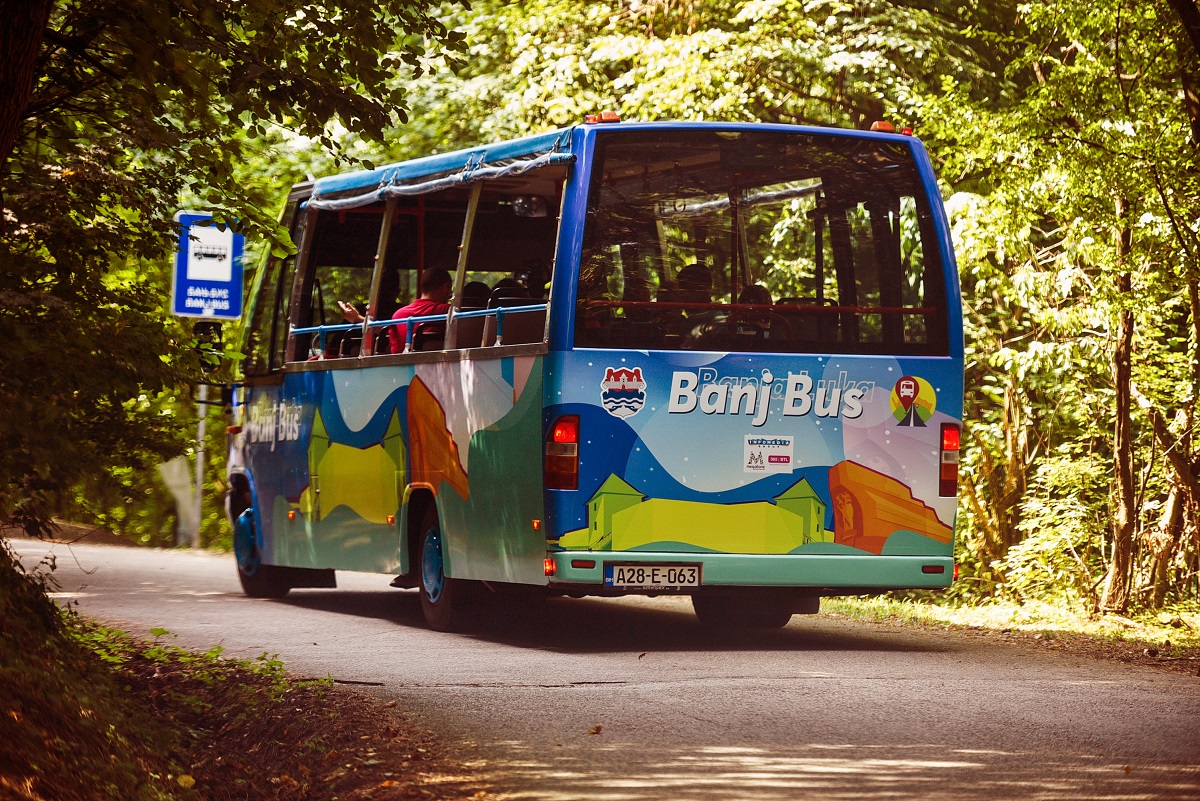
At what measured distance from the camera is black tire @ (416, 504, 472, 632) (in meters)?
13.2

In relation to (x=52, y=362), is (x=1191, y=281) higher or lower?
higher

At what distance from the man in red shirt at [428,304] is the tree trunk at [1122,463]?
5.18 meters

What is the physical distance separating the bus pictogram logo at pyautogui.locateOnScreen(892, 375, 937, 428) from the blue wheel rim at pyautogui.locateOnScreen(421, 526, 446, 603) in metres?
3.28

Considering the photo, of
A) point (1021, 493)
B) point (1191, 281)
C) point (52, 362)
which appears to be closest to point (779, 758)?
point (52, 362)

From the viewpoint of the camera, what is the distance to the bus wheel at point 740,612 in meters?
13.7

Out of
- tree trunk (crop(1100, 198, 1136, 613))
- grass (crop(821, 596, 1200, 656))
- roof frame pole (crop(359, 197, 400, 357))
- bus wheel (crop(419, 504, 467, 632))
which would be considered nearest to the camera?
bus wheel (crop(419, 504, 467, 632))

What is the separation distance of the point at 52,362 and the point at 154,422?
1.62 meters

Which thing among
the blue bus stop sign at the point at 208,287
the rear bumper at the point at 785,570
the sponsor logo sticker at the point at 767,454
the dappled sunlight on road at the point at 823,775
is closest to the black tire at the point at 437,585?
the rear bumper at the point at 785,570

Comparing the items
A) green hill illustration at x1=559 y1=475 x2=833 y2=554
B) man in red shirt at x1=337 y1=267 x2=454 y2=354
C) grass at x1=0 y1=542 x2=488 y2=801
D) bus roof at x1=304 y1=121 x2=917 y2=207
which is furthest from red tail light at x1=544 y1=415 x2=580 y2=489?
grass at x1=0 y1=542 x2=488 y2=801

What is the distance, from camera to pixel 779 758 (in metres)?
7.62

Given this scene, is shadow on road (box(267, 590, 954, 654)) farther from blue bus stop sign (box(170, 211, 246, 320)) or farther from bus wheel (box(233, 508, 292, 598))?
blue bus stop sign (box(170, 211, 246, 320))

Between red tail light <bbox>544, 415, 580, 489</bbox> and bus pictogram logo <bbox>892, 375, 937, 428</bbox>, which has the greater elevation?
bus pictogram logo <bbox>892, 375, 937, 428</bbox>

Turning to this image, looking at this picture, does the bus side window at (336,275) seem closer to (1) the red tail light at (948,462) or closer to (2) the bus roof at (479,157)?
(2) the bus roof at (479,157)

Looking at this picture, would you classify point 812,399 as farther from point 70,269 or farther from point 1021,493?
point 1021,493
